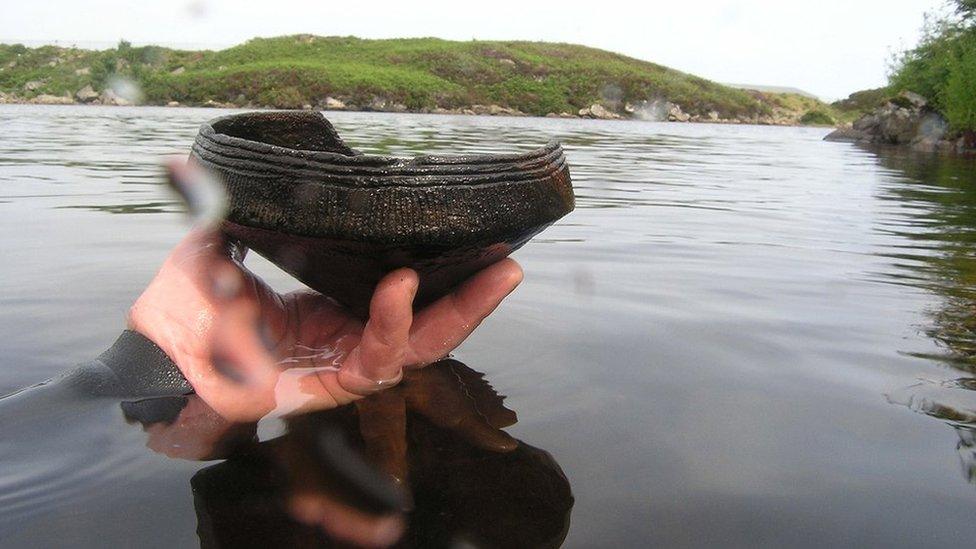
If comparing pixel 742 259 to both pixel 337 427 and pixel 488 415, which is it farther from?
pixel 337 427

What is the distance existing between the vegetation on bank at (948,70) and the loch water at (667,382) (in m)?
20.9

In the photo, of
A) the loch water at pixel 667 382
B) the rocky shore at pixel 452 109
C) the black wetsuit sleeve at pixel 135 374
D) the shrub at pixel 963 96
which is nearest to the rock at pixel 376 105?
the rocky shore at pixel 452 109

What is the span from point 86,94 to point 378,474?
2626 inches

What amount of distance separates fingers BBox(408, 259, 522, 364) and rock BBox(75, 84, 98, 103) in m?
65.2

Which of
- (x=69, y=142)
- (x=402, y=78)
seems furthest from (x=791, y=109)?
(x=69, y=142)

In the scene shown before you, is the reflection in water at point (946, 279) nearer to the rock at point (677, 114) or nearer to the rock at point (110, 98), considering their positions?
the rock at point (110, 98)

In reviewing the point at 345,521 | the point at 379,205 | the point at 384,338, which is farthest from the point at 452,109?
the point at 345,521

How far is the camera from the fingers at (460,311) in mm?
2141

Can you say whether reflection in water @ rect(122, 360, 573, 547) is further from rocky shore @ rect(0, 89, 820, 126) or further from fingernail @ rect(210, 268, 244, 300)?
rocky shore @ rect(0, 89, 820, 126)

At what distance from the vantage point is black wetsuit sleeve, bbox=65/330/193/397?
2.13 meters

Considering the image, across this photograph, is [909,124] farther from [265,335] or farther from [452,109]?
[452,109]

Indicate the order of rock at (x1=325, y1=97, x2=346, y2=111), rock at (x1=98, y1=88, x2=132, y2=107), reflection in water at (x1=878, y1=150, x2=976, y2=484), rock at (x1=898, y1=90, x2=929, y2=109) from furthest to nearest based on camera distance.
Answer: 1. rock at (x1=325, y1=97, x2=346, y2=111)
2. rock at (x1=98, y1=88, x2=132, y2=107)
3. rock at (x1=898, y1=90, x2=929, y2=109)
4. reflection in water at (x1=878, y1=150, x2=976, y2=484)

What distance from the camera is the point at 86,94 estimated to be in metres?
59.4

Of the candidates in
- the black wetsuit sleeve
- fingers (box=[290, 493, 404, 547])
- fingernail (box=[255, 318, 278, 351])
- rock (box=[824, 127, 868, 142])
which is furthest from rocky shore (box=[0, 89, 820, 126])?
fingers (box=[290, 493, 404, 547])
